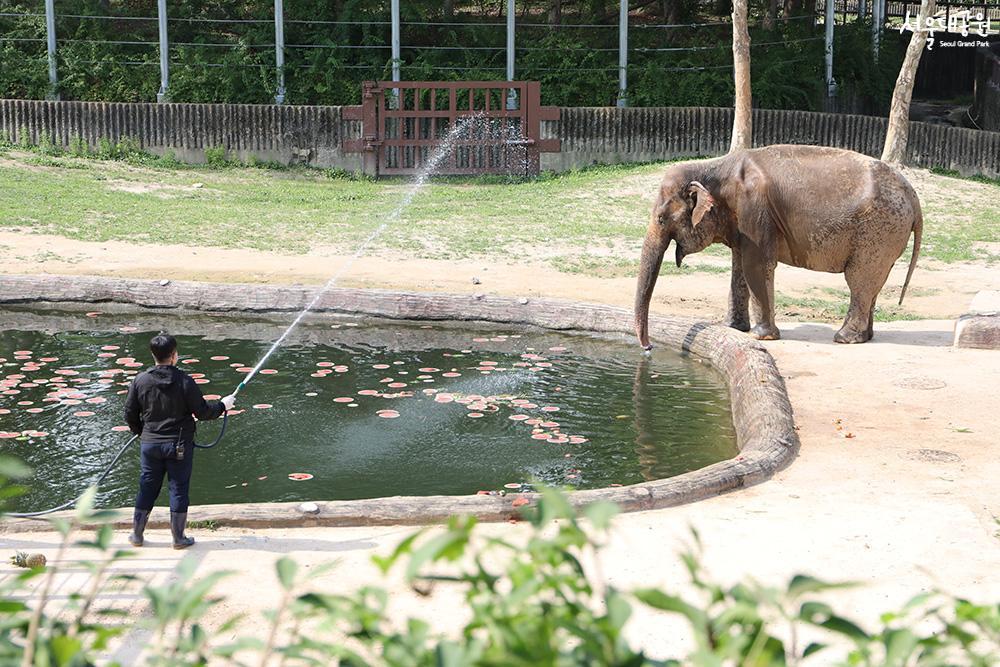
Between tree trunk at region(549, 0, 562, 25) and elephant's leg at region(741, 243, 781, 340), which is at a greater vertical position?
tree trunk at region(549, 0, 562, 25)

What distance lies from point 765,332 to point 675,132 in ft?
39.3

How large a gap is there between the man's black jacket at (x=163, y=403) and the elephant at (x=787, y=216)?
568cm

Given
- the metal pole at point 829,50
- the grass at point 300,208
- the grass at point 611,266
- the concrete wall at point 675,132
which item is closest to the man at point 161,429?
the grass at point 611,266

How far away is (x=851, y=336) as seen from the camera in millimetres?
12422

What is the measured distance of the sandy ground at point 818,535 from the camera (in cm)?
628

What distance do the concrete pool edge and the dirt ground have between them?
102mm

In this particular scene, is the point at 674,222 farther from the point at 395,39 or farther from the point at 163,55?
the point at 163,55

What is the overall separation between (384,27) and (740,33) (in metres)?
9.47

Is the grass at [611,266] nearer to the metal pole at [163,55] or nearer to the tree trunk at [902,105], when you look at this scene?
the tree trunk at [902,105]

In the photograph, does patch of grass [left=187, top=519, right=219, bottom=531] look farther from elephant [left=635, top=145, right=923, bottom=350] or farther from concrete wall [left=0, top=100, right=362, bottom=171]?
concrete wall [left=0, top=100, right=362, bottom=171]

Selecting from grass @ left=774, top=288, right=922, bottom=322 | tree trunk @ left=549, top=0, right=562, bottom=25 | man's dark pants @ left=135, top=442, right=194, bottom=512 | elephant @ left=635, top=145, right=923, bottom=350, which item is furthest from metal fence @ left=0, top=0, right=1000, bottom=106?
man's dark pants @ left=135, top=442, right=194, bottom=512

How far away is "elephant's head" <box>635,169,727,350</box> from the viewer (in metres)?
12.1

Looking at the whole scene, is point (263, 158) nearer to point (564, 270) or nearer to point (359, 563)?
point (564, 270)

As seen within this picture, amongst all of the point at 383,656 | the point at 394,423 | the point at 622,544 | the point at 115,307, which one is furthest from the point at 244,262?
the point at 383,656
